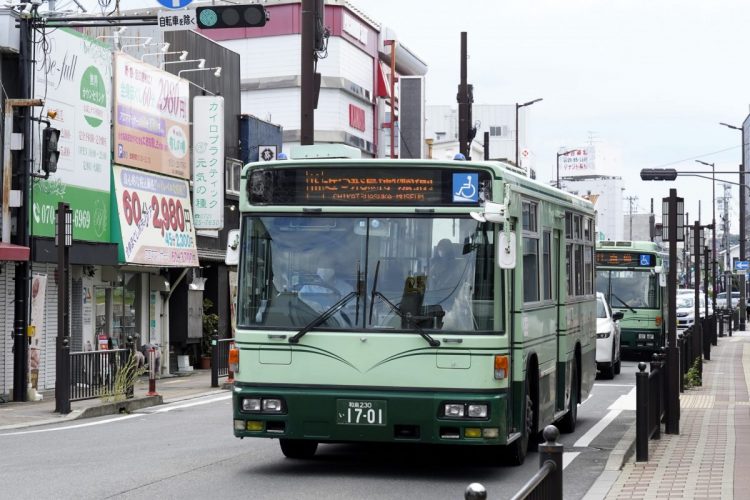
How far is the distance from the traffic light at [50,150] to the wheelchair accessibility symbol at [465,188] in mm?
13842

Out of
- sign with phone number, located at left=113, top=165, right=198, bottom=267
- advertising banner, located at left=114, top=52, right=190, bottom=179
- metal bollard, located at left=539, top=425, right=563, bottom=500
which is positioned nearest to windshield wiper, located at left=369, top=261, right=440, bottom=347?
metal bollard, located at left=539, top=425, right=563, bottom=500

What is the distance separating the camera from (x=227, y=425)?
1903 cm

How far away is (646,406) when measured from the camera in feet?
45.0

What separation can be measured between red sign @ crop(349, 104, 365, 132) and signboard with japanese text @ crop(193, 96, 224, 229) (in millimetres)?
30757

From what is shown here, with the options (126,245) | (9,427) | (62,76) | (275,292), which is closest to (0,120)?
(62,76)

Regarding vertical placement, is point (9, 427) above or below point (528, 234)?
below

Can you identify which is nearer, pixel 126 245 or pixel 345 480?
pixel 345 480

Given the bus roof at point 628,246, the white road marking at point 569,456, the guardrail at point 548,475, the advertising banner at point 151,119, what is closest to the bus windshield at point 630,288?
the bus roof at point 628,246

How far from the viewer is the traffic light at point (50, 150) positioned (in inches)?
968

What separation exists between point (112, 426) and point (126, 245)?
1097cm

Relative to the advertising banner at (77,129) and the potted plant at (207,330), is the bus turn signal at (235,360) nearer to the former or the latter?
the advertising banner at (77,129)

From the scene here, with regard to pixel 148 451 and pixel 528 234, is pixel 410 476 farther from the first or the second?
pixel 148 451

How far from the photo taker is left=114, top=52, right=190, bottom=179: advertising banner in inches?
1192

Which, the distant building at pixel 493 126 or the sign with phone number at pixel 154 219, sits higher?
the distant building at pixel 493 126
